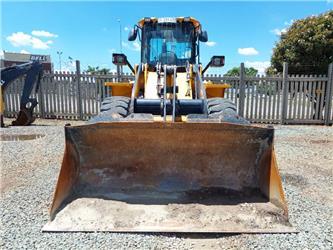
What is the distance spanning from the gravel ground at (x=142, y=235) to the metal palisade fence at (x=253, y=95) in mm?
3790

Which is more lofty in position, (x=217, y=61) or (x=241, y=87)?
(x=217, y=61)

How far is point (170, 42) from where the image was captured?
594cm

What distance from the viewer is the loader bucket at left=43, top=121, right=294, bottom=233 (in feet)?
11.1

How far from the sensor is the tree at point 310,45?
1356cm

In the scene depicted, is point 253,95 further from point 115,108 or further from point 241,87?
point 115,108

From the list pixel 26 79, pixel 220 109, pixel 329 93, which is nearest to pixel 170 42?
pixel 220 109

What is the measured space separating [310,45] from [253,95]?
204 inches

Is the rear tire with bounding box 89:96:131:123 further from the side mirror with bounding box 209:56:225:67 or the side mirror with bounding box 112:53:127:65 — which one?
the side mirror with bounding box 209:56:225:67

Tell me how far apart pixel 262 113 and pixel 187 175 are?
8024mm

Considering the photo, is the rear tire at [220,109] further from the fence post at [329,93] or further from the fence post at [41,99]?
the fence post at [41,99]

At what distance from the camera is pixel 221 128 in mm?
3656

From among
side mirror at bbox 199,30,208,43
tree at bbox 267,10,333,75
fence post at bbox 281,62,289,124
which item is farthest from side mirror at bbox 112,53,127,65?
tree at bbox 267,10,333,75

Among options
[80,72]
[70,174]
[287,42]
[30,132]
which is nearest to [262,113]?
[287,42]

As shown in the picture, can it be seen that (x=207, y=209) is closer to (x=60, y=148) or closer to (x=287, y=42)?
(x=60, y=148)
